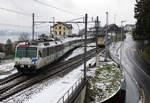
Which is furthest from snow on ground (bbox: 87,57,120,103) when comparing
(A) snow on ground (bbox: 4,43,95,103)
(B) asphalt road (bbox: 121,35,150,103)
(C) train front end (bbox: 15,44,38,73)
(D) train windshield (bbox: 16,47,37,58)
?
(D) train windshield (bbox: 16,47,37,58)

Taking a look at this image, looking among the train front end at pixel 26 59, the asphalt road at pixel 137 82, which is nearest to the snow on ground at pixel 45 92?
the train front end at pixel 26 59

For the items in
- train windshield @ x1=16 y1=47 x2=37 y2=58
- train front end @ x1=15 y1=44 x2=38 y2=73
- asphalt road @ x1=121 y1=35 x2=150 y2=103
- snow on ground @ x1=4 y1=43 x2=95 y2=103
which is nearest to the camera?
snow on ground @ x1=4 y1=43 x2=95 y2=103

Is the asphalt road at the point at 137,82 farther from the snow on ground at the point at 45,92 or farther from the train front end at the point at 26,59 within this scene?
the train front end at the point at 26,59

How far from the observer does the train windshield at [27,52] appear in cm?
1975

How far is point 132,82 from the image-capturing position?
26.6 meters

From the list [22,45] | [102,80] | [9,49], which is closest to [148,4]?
[102,80]

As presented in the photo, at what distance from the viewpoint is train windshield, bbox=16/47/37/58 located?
19750 mm

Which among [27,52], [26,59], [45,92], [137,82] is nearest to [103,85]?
[137,82]

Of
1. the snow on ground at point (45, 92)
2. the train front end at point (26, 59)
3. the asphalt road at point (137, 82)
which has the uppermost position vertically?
the train front end at point (26, 59)

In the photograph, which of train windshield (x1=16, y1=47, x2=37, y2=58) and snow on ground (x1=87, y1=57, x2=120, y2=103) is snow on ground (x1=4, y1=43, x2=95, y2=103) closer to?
snow on ground (x1=87, y1=57, x2=120, y2=103)

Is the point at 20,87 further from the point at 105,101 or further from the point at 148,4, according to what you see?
the point at 148,4

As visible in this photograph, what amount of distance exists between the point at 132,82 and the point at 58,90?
46.3 feet

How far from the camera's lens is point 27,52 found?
65.2ft

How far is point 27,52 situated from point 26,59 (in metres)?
0.81
